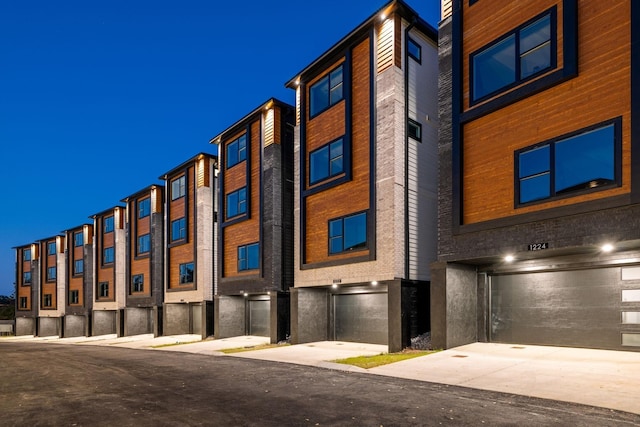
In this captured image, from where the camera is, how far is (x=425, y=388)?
444 inches

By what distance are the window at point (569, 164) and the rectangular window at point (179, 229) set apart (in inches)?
1071

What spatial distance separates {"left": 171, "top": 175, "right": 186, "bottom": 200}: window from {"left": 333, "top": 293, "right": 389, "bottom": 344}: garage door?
725 inches

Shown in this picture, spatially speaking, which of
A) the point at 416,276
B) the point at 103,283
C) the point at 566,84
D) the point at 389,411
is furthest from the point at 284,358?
the point at 103,283

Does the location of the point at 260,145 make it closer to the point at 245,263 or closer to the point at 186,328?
the point at 245,263

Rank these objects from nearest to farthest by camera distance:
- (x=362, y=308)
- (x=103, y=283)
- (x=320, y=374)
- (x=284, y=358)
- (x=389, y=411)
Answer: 1. (x=389, y=411)
2. (x=320, y=374)
3. (x=284, y=358)
4. (x=362, y=308)
5. (x=103, y=283)

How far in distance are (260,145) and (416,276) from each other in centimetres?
1330

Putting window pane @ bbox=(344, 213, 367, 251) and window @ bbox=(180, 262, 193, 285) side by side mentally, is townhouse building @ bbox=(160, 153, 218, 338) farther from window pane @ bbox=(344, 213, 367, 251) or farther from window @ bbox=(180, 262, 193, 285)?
window pane @ bbox=(344, 213, 367, 251)

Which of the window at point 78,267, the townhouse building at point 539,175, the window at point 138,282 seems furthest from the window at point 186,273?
the window at point 78,267

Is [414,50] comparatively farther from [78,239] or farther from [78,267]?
[78,239]

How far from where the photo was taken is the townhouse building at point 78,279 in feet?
171

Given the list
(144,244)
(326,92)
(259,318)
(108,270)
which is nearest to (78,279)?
(108,270)

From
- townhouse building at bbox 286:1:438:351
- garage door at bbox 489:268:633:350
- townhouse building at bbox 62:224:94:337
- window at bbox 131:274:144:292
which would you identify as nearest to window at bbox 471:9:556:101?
townhouse building at bbox 286:1:438:351

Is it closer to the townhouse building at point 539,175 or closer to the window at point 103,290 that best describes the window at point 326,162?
the townhouse building at point 539,175

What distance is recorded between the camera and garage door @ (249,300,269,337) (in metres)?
29.9
